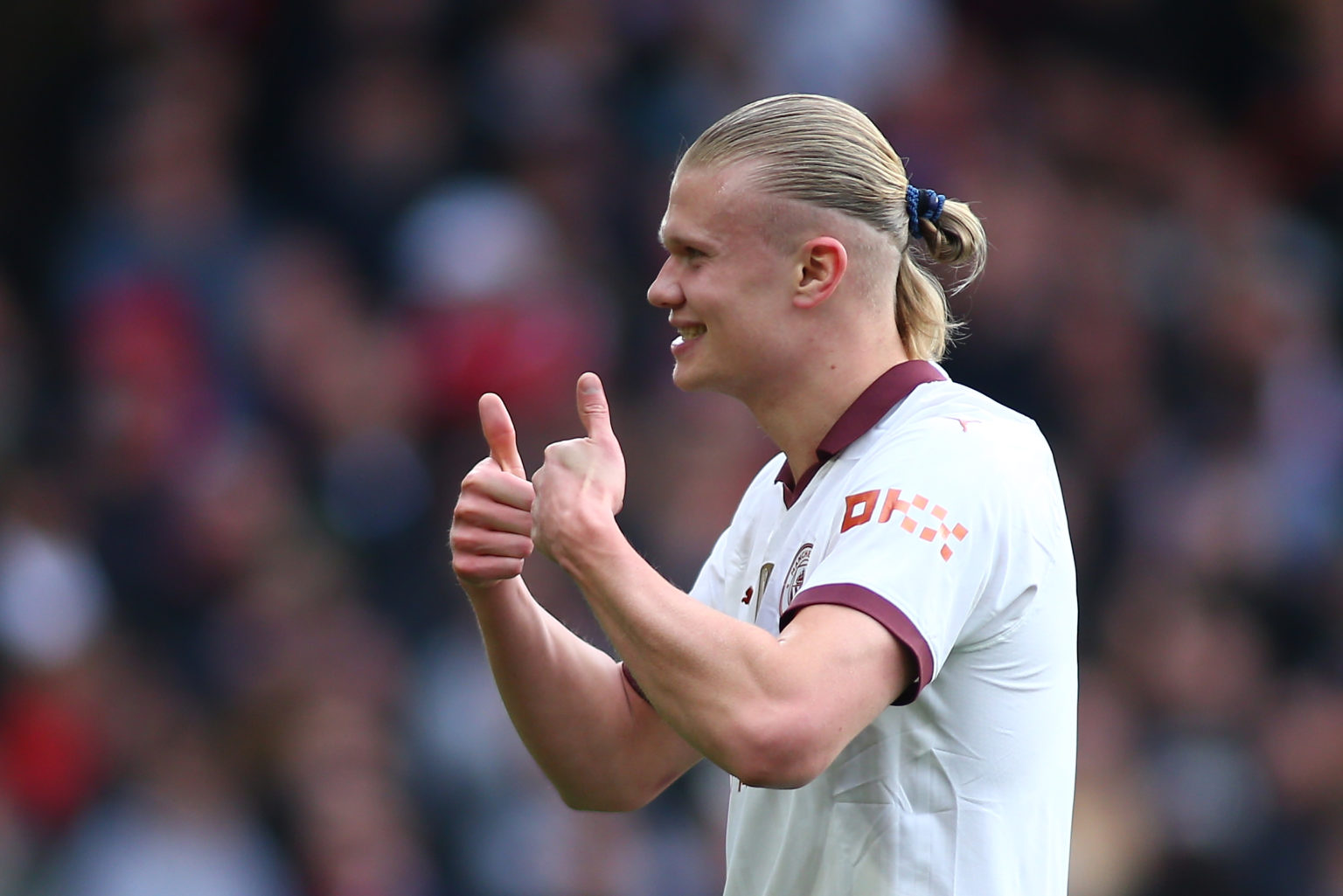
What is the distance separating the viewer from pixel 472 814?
253 inches

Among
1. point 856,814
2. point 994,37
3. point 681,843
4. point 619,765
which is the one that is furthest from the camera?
point 994,37

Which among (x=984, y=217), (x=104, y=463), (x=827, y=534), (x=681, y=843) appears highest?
(x=827, y=534)

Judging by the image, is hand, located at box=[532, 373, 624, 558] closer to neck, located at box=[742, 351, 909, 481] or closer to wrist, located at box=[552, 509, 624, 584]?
wrist, located at box=[552, 509, 624, 584]

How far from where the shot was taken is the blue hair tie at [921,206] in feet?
10.0

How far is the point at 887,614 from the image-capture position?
2461mm

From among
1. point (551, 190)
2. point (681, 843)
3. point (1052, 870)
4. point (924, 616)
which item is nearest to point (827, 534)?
point (924, 616)

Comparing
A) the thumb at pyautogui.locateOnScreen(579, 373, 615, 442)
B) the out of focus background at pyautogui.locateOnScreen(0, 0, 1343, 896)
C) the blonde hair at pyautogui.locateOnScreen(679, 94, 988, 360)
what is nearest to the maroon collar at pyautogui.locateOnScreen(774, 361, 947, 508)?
the blonde hair at pyautogui.locateOnScreen(679, 94, 988, 360)

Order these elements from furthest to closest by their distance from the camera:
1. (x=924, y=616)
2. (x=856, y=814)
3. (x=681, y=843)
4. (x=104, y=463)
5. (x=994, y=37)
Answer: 1. (x=994, y=37)
2. (x=104, y=463)
3. (x=681, y=843)
4. (x=856, y=814)
5. (x=924, y=616)

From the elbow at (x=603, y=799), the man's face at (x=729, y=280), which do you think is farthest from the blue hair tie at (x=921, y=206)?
the elbow at (x=603, y=799)

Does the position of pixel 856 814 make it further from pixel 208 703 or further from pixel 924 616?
pixel 208 703

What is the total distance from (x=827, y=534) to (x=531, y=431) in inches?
162

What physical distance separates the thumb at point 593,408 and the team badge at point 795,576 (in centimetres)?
37

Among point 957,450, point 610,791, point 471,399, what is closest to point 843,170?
point 957,450

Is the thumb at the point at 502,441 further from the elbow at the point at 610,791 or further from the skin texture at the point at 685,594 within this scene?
the elbow at the point at 610,791
